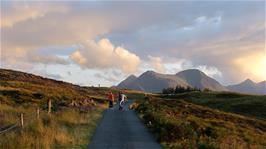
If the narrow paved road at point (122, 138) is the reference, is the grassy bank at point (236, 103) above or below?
above

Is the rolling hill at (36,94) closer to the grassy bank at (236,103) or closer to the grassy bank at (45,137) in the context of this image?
the grassy bank at (236,103)

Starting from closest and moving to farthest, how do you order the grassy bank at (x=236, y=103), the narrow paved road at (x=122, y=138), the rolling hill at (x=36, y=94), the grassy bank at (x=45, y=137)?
1. the grassy bank at (x=45, y=137)
2. the narrow paved road at (x=122, y=138)
3. the rolling hill at (x=36, y=94)
4. the grassy bank at (x=236, y=103)

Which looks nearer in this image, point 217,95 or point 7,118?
point 7,118

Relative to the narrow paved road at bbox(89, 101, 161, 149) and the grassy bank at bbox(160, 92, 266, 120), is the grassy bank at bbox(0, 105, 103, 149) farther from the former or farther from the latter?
the grassy bank at bbox(160, 92, 266, 120)

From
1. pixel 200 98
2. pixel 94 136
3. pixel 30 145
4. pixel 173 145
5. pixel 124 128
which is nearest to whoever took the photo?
pixel 30 145

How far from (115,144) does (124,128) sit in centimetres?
743

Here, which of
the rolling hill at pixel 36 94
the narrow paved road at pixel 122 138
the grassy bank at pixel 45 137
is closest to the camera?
the grassy bank at pixel 45 137

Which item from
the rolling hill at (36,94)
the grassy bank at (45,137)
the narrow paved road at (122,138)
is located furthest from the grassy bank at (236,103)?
the grassy bank at (45,137)

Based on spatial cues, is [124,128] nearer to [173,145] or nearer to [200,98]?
[173,145]

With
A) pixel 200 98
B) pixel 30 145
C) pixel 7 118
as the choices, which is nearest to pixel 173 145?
pixel 30 145

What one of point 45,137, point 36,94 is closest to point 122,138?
point 45,137

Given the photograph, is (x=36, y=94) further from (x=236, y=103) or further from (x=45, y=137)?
(x=45, y=137)

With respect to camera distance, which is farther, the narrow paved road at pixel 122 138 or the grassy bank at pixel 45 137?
the narrow paved road at pixel 122 138

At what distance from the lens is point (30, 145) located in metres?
16.8
